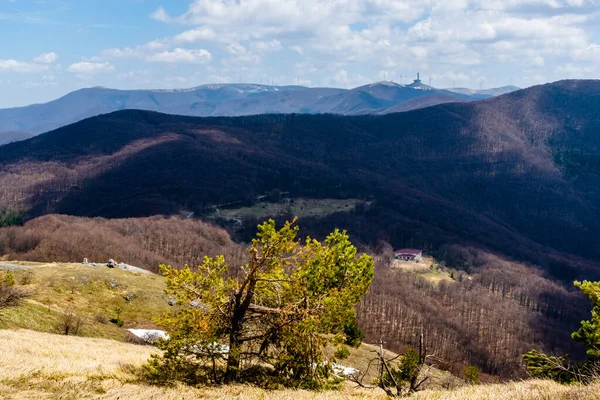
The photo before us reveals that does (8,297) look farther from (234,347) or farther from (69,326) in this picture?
(234,347)

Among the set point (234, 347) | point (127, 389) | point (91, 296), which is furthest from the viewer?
point (91, 296)

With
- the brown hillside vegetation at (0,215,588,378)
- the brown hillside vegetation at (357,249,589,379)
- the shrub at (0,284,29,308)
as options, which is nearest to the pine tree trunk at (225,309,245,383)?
the shrub at (0,284,29,308)


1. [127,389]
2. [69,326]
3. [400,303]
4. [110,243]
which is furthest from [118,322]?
[400,303]

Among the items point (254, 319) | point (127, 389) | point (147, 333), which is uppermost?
point (254, 319)

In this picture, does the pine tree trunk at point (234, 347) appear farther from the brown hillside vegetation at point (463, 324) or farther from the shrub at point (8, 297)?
the brown hillside vegetation at point (463, 324)

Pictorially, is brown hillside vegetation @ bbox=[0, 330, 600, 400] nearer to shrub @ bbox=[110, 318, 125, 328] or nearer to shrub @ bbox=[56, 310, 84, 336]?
shrub @ bbox=[56, 310, 84, 336]

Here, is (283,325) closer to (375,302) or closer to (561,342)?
(375,302)

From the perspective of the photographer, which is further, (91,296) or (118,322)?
(91,296)
